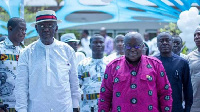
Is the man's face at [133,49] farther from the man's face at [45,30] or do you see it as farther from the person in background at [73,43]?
the person in background at [73,43]

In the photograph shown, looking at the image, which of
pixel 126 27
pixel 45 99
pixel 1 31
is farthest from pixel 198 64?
pixel 126 27

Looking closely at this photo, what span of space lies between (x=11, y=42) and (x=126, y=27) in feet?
50.7

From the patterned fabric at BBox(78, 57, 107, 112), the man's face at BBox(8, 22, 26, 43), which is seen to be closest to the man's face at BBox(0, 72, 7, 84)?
the man's face at BBox(8, 22, 26, 43)

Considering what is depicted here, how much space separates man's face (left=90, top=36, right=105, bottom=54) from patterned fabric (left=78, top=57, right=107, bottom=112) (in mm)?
163

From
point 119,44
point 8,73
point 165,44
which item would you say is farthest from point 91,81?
point 119,44

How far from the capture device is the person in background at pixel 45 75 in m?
4.35

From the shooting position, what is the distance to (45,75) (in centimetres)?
438

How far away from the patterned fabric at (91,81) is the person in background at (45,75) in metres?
1.29

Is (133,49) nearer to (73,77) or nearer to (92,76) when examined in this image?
(73,77)

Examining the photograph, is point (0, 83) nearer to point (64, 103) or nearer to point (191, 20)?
point (64, 103)

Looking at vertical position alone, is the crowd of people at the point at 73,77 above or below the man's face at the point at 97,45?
below

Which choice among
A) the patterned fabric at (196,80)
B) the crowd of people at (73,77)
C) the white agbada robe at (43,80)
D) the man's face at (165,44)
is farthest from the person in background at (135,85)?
the patterned fabric at (196,80)

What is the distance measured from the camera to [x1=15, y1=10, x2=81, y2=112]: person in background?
435 centimetres

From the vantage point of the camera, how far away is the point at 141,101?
391 centimetres
